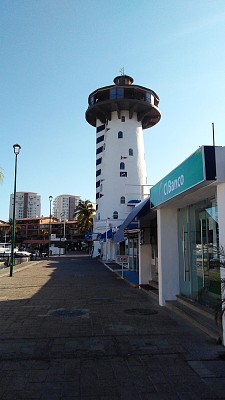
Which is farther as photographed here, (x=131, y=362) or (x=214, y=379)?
(x=131, y=362)

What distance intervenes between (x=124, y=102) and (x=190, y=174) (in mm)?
48437

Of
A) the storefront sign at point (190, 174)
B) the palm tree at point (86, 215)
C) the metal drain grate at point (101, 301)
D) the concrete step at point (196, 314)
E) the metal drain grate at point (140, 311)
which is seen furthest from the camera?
the palm tree at point (86, 215)

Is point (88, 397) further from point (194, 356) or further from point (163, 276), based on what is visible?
point (163, 276)

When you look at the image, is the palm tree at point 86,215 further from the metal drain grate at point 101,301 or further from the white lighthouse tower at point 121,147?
the metal drain grate at point 101,301

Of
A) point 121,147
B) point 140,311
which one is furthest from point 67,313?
point 121,147

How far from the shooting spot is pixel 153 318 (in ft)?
29.3

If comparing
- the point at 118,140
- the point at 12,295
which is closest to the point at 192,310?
the point at 12,295

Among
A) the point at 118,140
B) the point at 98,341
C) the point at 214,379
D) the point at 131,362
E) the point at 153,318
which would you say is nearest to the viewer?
the point at 214,379

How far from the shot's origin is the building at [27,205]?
7303 inches

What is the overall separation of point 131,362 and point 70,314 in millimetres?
4281

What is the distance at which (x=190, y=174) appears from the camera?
7.23 metres

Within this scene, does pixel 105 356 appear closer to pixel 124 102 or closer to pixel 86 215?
pixel 124 102

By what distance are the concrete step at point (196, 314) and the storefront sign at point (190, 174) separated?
289cm

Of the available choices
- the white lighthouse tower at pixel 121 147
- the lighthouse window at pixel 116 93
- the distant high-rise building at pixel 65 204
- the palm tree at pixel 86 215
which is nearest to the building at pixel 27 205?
the distant high-rise building at pixel 65 204
